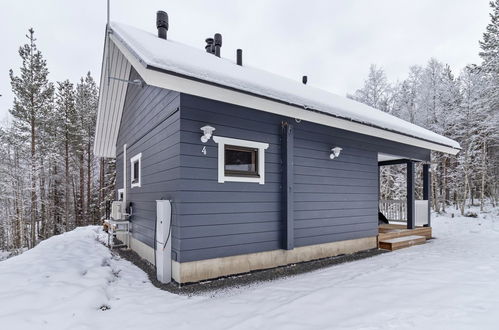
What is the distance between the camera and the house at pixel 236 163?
149 inches

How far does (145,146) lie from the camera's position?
580 cm

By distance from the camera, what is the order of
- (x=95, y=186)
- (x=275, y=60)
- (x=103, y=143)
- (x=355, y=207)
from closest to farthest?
(x=355, y=207) → (x=103, y=143) → (x=95, y=186) → (x=275, y=60)

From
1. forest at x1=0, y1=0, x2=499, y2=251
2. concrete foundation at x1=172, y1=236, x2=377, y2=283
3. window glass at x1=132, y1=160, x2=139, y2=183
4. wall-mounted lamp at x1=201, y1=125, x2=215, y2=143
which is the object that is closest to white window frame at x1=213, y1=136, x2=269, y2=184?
wall-mounted lamp at x1=201, y1=125, x2=215, y2=143

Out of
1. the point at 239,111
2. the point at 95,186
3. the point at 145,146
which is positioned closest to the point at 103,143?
the point at 145,146

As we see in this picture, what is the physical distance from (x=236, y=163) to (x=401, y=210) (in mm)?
7588

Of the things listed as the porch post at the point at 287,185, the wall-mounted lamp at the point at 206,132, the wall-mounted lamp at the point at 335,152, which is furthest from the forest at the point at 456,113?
the wall-mounted lamp at the point at 206,132

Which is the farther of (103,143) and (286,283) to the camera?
(103,143)

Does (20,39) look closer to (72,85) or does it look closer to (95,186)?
(72,85)

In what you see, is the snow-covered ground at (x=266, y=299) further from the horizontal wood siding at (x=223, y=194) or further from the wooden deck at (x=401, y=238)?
the wooden deck at (x=401, y=238)

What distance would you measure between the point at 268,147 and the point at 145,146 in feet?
9.18

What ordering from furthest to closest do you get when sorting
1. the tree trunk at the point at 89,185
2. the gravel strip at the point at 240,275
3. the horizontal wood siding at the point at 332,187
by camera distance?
1. the tree trunk at the point at 89,185
2. the horizontal wood siding at the point at 332,187
3. the gravel strip at the point at 240,275

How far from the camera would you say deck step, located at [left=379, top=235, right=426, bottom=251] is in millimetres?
6523

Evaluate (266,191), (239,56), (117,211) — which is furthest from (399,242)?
(117,211)

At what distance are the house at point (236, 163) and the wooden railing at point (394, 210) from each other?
10.8ft
